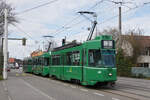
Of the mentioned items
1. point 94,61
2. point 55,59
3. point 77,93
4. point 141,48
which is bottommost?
point 77,93

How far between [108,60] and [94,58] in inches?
33.5

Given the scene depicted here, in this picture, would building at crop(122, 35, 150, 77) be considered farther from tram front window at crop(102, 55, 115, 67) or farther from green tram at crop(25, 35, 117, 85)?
tram front window at crop(102, 55, 115, 67)

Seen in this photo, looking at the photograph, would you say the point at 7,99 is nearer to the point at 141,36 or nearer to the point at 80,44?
the point at 80,44

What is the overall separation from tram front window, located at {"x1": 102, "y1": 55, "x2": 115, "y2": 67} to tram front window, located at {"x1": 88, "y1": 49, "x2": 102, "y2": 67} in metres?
0.30

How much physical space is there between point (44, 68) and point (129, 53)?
2286 centimetres

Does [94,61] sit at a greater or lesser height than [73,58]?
lesser

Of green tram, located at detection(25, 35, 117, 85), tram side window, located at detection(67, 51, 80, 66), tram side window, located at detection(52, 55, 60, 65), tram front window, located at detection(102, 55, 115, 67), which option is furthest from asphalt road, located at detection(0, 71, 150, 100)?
tram side window, located at detection(52, 55, 60, 65)

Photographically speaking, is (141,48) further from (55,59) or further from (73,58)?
(73,58)

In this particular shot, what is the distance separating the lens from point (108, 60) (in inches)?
587

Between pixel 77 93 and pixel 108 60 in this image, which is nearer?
pixel 77 93

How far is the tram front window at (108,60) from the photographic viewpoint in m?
14.8

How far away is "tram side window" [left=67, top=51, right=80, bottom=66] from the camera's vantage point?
17.1 m

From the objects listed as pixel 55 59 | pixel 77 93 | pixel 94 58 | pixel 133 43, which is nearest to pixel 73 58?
pixel 94 58

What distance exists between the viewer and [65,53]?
1991 centimetres
